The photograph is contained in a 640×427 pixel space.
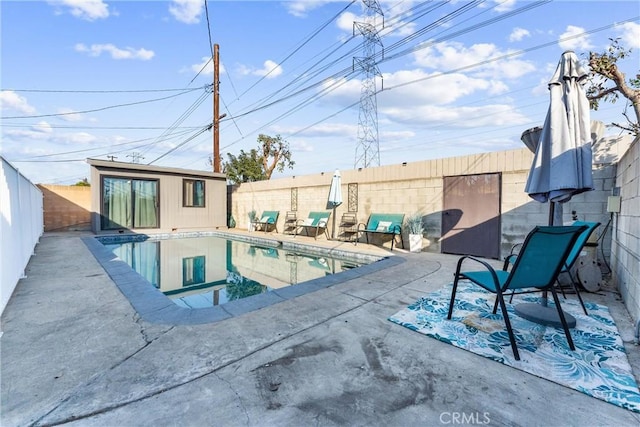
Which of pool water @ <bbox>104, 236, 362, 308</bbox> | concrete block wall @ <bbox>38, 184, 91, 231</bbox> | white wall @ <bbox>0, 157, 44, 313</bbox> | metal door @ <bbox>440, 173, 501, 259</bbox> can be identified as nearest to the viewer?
white wall @ <bbox>0, 157, 44, 313</bbox>

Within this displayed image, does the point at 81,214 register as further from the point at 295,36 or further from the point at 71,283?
the point at 295,36

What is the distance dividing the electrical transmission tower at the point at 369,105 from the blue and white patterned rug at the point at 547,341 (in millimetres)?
11378

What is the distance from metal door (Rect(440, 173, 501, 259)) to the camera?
223 inches

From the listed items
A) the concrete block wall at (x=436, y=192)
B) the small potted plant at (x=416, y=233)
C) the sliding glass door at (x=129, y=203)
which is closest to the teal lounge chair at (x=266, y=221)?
the concrete block wall at (x=436, y=192)

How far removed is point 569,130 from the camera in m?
2.38

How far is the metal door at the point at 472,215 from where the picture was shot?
566cm

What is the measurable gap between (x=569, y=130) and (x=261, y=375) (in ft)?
9.89

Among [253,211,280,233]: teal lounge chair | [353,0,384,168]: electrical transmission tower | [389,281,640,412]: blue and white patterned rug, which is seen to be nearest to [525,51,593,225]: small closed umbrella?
[389,281,640,412]: blue and white patterned rug

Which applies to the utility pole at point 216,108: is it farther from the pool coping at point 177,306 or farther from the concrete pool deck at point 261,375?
the concrete pool deck at point 261,375

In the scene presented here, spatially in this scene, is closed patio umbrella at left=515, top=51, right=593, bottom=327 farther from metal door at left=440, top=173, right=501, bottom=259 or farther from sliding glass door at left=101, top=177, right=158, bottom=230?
sliding glass door at left=101, top=177, right=158, bottom=230

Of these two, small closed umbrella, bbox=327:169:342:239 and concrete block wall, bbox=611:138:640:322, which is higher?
small closed umbrella, bbox=327:169:342:239

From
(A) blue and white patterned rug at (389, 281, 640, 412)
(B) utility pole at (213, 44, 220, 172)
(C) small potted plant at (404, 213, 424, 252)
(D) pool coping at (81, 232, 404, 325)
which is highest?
(B) utility pole at (213, 44, 220, 172)

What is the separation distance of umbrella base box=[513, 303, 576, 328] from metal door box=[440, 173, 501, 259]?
11.4 ft

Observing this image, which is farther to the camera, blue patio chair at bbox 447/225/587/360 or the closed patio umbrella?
the closed patio umbrella
